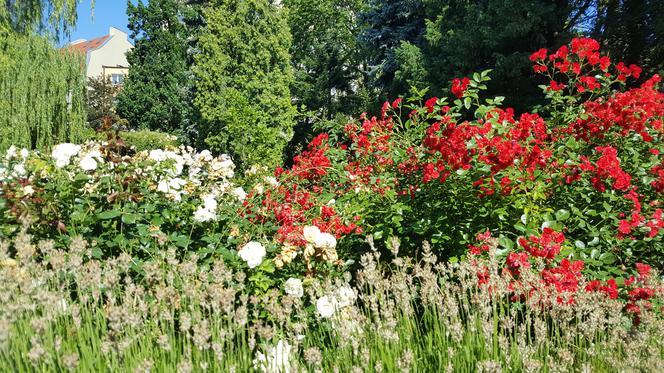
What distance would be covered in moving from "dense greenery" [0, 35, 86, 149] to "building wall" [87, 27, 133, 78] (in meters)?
28.4

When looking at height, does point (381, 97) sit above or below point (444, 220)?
above

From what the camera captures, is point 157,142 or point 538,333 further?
point 157,142

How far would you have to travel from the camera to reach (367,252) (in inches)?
117

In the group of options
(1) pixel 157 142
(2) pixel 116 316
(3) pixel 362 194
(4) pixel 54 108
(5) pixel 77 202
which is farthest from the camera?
(1) pixel 157 142

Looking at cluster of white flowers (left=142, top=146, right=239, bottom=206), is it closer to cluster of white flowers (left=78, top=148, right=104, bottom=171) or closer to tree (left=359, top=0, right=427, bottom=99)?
cluster of white flowers (left=78, top=148, right=104, bottom=171)

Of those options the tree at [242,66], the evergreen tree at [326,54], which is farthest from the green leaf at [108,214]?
the evergreen tree at [326,54]

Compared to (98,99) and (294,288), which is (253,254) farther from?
(98,99)

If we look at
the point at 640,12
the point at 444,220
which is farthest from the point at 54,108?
the point at 640,12

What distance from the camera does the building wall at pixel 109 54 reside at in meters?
38.8

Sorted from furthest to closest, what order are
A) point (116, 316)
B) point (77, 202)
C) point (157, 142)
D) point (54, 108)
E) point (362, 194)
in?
point (157, 142) → point (54, 108) → point (362, 194) → point (77, 202) → point (116, 316)

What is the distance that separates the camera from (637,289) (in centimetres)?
249

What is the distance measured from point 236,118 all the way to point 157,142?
190 inches

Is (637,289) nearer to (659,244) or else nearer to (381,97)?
(659,244)

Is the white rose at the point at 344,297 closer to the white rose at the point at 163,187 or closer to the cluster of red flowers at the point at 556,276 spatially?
the cluster of red flowers at the point at 556,276
